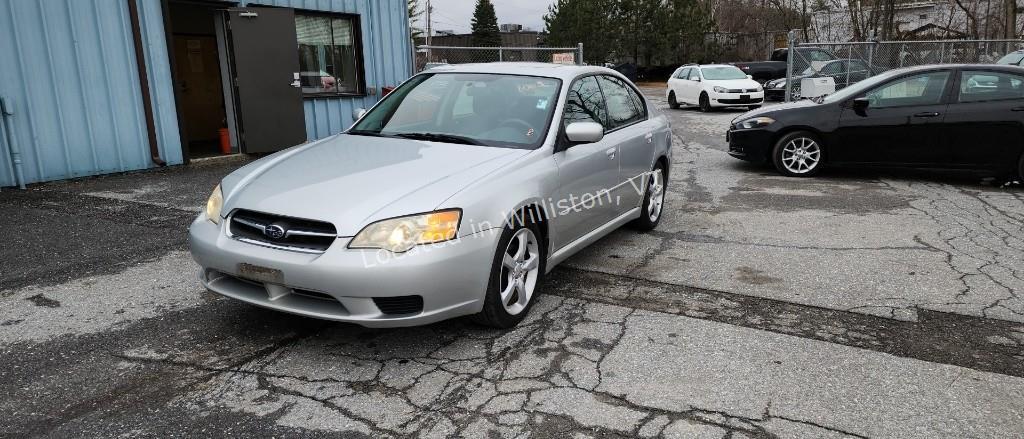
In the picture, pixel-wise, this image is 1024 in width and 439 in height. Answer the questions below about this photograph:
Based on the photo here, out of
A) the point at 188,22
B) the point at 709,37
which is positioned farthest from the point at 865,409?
the point at 709,37

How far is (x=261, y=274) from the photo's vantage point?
341 centimetres

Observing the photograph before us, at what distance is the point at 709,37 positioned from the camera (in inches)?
1513

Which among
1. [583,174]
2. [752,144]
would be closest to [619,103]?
[583,174]

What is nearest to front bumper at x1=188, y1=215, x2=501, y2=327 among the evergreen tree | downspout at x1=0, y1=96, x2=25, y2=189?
downspout at x1=0, y1=96, x2=25, y2=189

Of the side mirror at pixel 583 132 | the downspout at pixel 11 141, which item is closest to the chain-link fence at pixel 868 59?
the side mirror at pixel 583 132

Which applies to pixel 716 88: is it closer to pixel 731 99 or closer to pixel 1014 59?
pixel 731 99

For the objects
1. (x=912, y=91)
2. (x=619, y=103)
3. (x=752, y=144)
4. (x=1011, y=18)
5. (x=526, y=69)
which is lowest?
(x=752, y=144)

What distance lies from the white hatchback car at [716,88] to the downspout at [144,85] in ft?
48.6

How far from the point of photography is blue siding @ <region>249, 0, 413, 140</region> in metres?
11.7

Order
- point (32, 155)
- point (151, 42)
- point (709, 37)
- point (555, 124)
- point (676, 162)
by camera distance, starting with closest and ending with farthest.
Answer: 1. point (555, 124)
2. point (32, 155)
3. point (151, 42)
4. point (676, 162)
5. point (709, 37)

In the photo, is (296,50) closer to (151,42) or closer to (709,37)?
(151,42)

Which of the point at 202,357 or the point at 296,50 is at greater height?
the point at 296,50

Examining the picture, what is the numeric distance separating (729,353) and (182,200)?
20.6 ft

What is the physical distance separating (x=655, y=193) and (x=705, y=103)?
14746 mm
